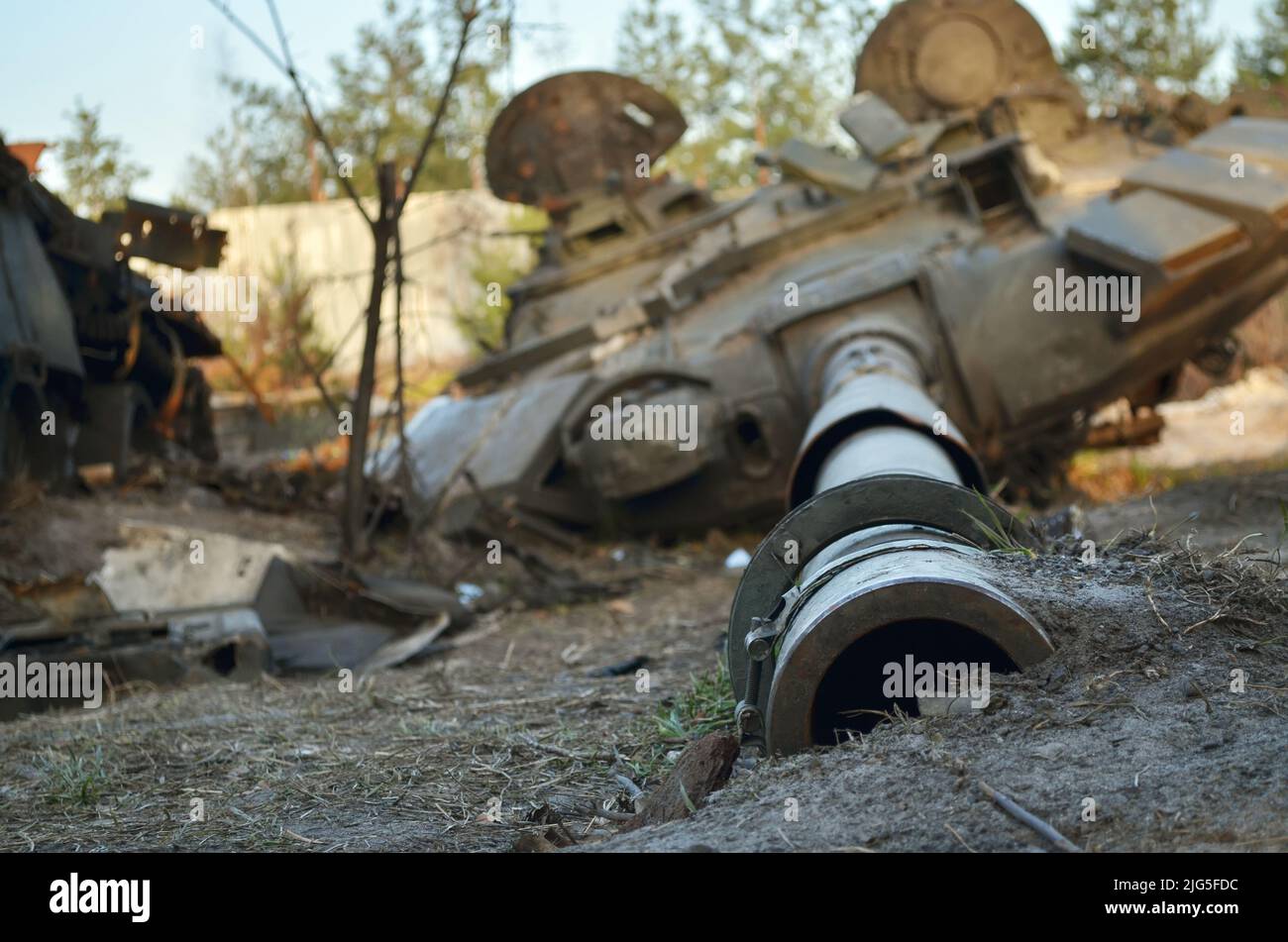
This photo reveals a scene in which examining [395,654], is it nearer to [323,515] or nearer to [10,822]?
[10,822]

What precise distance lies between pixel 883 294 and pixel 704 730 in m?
4.17

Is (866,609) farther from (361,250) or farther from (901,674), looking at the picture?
(361,250)

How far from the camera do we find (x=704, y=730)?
356cm

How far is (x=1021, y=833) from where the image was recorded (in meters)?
2.16

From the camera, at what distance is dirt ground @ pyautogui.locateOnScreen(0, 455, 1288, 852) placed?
2.26m

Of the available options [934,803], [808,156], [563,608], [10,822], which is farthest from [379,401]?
[934,803]

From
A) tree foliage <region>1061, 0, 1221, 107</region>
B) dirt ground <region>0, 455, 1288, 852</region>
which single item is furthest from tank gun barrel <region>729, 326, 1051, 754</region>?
tree foliage <region>1061, 0, 1221, 107</region>

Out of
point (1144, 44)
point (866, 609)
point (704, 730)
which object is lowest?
point (704, 730)

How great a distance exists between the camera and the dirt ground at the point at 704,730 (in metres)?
2.26

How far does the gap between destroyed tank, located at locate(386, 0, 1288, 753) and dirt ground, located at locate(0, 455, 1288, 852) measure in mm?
1808

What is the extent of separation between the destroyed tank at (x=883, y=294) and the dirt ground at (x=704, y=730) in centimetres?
181

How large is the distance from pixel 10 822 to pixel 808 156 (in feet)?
20.4

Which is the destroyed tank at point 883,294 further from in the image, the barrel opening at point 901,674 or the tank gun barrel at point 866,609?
the barrel opening at point 901,674

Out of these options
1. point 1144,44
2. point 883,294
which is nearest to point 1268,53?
point 1144,44
